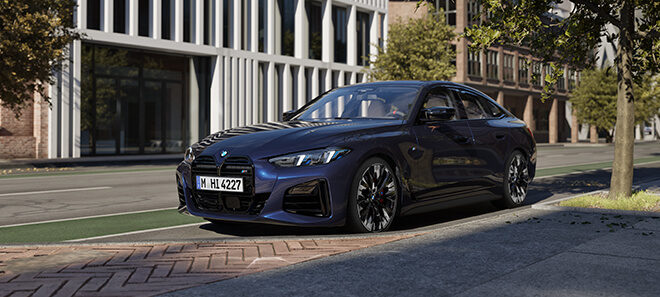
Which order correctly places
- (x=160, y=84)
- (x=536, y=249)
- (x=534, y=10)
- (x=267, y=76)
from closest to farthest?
(x=536, y=249) < (x=534, y=10) < (x=160, y=84) < (x=267, y=76)

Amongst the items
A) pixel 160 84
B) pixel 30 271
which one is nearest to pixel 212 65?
pixel 160 84

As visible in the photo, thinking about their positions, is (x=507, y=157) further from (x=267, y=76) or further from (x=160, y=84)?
(x=267, y=76)

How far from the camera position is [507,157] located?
7.92 meters

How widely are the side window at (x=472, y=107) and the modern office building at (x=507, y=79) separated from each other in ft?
115

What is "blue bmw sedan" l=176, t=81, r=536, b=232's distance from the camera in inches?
214

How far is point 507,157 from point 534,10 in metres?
1.81

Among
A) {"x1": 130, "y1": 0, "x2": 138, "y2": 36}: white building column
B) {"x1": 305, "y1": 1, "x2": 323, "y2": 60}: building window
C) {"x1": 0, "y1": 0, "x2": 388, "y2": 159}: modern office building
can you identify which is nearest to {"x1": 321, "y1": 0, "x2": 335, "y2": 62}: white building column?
{"x1": 0, "y1": 0, "x2": 388, "y2": 159}: modern office building

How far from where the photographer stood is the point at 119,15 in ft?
82.0

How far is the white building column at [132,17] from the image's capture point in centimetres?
2531

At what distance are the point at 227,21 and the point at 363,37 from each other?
10159 millimetres

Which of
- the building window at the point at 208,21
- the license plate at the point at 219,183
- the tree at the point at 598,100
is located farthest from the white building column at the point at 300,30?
the license plate at the point at 219,183

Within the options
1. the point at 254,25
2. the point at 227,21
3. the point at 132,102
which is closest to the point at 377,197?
the point at 132,102

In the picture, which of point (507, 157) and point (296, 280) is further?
point (507, 157)

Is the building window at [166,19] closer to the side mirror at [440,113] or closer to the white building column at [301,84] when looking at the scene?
the white building column at [301,84]
